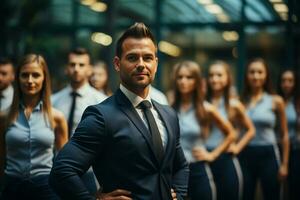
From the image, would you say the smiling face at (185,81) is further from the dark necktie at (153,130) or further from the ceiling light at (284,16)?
the ceiling light at (284,16)

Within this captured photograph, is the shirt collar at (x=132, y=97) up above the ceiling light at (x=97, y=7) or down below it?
below

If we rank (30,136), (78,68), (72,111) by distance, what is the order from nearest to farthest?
1. (30,136)
2. (72,111)
3. (78,68)

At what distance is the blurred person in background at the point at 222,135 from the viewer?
25.6 ft

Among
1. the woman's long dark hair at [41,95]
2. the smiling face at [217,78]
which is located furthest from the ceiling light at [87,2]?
the woman's long dark hair at [41,95]

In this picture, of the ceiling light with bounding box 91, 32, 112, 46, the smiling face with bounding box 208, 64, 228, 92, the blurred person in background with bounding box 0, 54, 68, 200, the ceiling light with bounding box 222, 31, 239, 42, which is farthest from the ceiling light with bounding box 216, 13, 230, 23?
the blurred person in background with bounding box 0, 54, 68, 200

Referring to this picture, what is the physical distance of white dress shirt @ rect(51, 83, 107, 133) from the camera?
6.84 meters

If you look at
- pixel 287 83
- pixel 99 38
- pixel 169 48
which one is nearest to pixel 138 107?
pixel 287 83

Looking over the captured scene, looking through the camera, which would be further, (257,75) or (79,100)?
(257,75)

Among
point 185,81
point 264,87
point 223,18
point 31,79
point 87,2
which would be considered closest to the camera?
point 31,79

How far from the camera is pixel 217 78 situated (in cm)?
830

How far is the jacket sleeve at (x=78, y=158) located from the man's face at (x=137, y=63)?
260mm

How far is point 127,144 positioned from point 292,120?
6150mm

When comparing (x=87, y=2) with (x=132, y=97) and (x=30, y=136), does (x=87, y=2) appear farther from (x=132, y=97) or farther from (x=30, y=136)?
(x=132, y=97)

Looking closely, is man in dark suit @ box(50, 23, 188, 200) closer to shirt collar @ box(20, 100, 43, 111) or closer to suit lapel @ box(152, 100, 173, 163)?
suit lapel @ box(152, 100, 173, 163)
